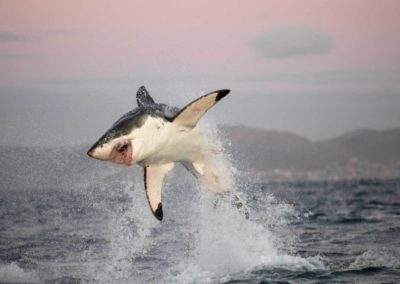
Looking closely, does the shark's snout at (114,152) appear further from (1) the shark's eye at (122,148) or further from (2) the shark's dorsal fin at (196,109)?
(2) the shark's dorsal fin at (196,109)

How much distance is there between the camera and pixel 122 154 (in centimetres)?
780

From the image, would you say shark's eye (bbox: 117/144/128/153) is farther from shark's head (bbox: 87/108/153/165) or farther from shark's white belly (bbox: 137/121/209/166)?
shark's white belly (bbox: 137/121/209/166)

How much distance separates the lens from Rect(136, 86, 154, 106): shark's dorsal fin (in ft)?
35.9

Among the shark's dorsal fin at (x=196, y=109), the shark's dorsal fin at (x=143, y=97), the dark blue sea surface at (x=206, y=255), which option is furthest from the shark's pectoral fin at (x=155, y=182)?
the dark blue sea surface at (x=206, y=255)

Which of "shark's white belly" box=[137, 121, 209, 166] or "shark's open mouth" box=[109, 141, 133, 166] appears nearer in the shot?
"shark's open mouth" box=[109, 141, 133, 166]

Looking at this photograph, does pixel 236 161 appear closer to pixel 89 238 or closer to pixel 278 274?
pixel 278 274

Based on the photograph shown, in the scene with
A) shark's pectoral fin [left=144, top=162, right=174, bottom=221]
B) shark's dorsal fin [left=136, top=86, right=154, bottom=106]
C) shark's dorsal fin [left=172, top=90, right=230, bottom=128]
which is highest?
shark's dorsal fin [left=136, top=86, right=154, bottom=106]

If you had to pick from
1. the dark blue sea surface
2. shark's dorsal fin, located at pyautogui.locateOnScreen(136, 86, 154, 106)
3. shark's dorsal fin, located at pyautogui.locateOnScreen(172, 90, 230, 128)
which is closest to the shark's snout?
shark's dorsal fin, located at pyautogui.locateOnScreen(172, 90, 230, 128)

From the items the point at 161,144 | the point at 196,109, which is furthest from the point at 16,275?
the point at 196,109

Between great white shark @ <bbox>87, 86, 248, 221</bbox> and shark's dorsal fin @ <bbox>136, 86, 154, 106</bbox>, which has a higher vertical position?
shark's dorsal fin @ <bbox>136, 86, 154, 106</bbox>

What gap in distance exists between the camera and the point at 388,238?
1708 centimetres

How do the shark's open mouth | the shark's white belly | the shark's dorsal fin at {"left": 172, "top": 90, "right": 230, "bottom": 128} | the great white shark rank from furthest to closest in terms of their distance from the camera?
1. the shark's dorsal fin at {"left": 172, "top": 90, "right": 230, "bottom": 128}
2. the shark's white belly
3. the great white shark
4. the shark's open mouth

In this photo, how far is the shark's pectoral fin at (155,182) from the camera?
32.6ft

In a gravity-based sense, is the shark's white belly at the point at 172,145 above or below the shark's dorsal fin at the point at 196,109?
below
